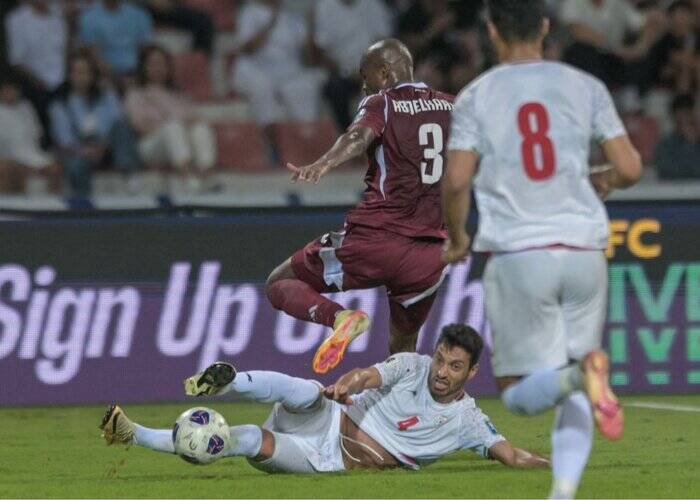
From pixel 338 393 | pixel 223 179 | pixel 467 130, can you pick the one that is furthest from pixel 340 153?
pixel 223 179

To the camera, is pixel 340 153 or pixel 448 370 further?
pixel 340 153

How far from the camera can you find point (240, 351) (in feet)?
41.3

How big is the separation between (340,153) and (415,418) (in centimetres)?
142

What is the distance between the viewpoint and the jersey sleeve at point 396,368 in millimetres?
8289

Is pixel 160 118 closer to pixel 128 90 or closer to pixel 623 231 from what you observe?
pixel 128 90

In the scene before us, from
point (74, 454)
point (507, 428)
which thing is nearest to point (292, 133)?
point (507, 428)

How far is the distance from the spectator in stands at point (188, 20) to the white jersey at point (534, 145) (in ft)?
31.8

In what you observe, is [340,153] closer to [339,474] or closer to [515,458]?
[339,474]

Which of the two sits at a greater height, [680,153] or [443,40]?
[443,40]

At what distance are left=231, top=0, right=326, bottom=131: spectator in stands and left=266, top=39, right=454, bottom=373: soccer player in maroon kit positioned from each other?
602cm

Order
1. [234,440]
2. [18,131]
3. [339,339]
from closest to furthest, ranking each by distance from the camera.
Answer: [234,440], [339,339], [18,131]

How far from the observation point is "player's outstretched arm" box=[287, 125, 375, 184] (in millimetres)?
8242

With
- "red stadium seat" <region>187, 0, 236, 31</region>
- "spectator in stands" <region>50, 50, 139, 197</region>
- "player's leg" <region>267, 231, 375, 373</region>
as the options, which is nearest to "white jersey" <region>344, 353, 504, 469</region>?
"player's leg" <region>267, 231, 375, 373</region>

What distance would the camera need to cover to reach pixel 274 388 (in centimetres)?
820
